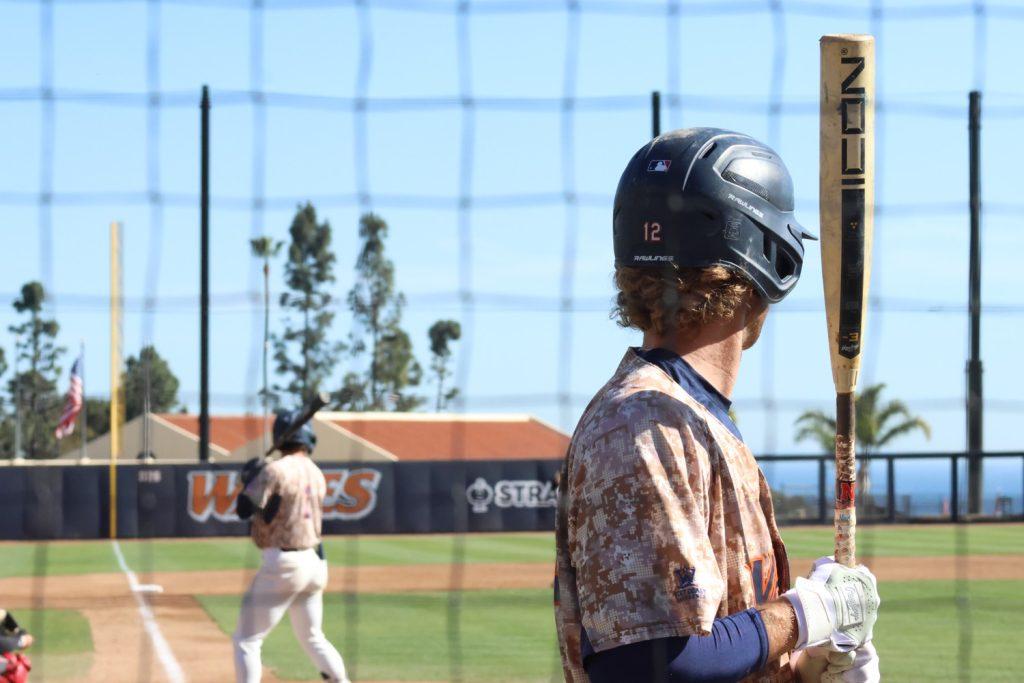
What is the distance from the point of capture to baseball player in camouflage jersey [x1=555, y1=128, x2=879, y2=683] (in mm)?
1806

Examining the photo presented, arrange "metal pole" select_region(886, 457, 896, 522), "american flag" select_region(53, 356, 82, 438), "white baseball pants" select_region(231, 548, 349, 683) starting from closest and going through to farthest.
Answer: "white baseball pants" select_region(231, 548, 349, 683), "metal pole" select_region(886, 457, 896, 522), "american flag" select_region(53, 356, 82, 438)

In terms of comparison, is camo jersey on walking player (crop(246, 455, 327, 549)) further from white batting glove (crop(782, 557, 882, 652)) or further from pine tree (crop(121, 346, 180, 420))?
pine tree (crop(121, 346, 180, 420))

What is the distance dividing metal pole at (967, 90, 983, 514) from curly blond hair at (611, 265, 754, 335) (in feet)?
11.7

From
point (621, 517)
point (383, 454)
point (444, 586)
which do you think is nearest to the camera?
point (621, 517)

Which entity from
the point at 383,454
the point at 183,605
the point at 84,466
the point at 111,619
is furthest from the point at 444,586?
the point at 383,454

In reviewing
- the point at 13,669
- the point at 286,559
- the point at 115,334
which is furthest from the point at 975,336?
the point at 13,669

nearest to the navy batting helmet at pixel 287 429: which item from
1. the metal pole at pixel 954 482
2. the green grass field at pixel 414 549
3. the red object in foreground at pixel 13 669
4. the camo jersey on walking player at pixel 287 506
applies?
the camo jersey on walking player at pixel 287 506

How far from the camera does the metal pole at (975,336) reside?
782cm

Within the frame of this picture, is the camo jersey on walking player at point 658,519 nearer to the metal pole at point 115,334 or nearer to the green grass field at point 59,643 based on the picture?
the metal pole at point 115,334

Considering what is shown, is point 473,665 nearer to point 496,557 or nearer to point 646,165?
point 646,165

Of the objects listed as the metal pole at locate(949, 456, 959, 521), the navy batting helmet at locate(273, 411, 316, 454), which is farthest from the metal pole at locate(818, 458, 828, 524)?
the navy batting helmet at locate(273, 411, 316, 454)

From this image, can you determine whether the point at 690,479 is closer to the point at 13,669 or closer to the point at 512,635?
the point at 13,669

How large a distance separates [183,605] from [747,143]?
36.5 ft

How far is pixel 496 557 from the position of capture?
18.1 m
